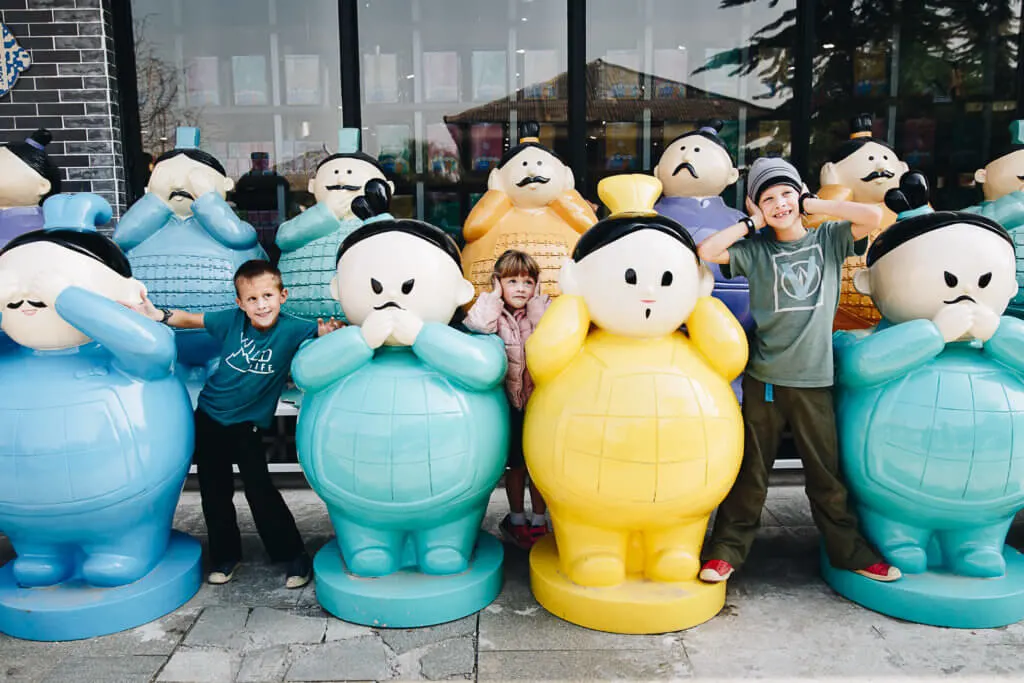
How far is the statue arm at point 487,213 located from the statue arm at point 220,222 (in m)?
1.18

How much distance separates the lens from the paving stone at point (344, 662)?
243 centimetres

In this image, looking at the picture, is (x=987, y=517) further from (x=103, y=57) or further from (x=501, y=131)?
(x=103, y=57)

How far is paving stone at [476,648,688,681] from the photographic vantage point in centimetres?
241

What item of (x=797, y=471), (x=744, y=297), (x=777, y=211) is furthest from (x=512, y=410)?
(x=797, y=471)

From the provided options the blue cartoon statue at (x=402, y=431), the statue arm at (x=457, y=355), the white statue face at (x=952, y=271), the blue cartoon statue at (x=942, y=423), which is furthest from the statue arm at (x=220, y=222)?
the white statue face at (x=952, y=271)

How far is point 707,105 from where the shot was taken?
604 cm

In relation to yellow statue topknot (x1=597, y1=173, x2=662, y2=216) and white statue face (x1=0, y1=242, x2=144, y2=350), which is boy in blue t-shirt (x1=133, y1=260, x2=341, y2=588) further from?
yellow statue topknot (x1=597, y1=173, x2=662, y2=216)

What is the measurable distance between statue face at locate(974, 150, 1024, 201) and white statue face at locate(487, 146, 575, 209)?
235 cm

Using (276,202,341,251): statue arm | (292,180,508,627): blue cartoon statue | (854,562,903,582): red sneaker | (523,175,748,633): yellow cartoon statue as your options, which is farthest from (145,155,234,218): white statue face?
(854,562,903,582): red sneaker

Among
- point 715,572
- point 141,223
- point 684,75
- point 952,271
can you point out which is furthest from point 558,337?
point 684,75

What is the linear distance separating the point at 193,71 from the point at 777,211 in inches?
185

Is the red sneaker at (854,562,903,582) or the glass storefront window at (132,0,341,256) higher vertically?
the glass storefront window at (132,0,341,256)

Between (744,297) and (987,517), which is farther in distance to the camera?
(744,297)

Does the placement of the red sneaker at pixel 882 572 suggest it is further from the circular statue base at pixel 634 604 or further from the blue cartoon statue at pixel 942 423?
the circular statue base at pixel 634 604
